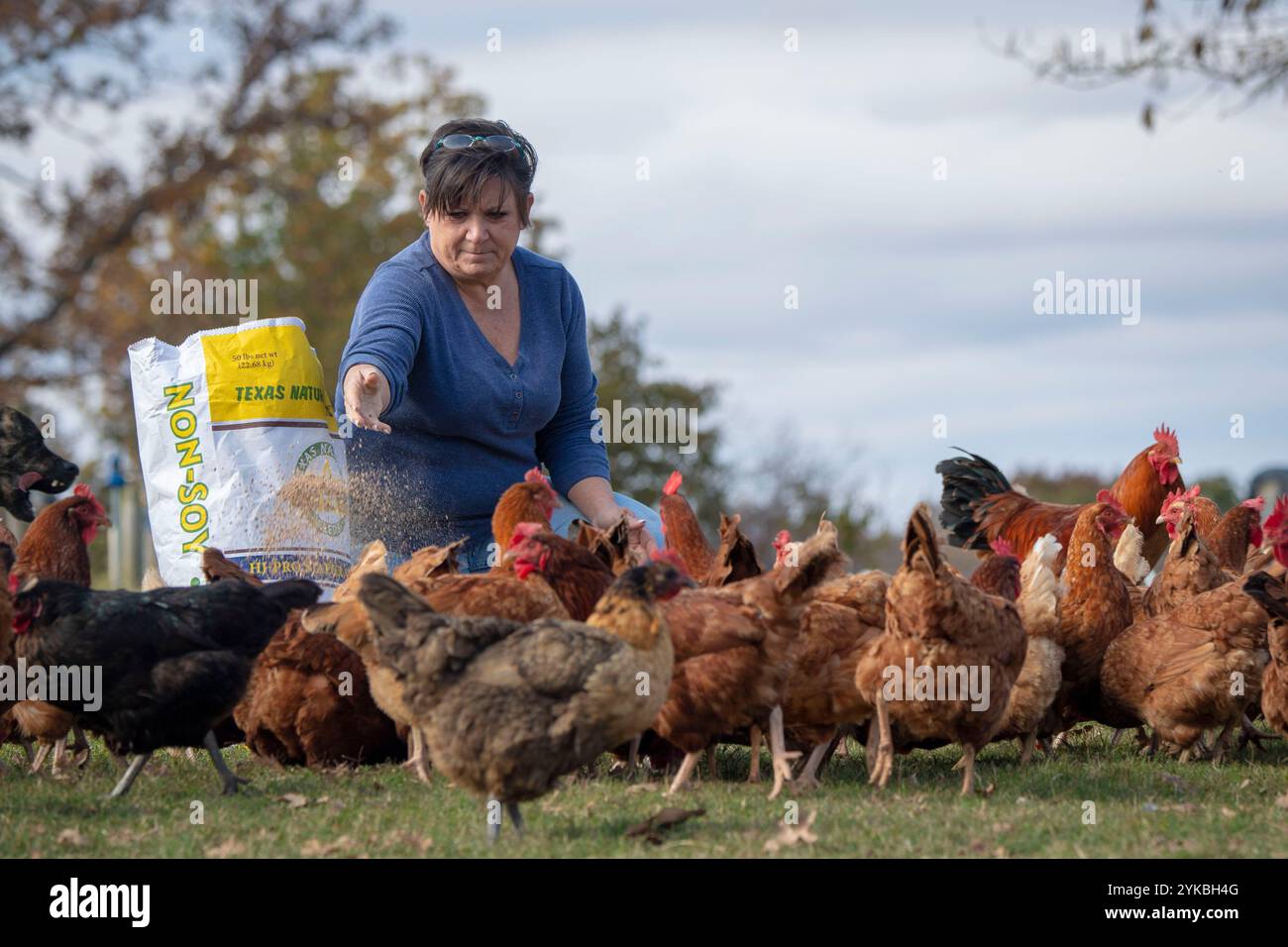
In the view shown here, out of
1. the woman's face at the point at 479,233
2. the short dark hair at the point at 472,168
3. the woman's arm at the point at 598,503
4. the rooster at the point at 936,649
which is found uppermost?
the short dark hair at the point at 472,168

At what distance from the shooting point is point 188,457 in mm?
6984

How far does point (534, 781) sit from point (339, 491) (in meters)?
2.98

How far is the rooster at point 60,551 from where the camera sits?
609cm

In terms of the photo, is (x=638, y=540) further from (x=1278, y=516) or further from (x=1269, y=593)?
(x=1278, y=516)

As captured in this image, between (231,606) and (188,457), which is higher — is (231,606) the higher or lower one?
the lower one

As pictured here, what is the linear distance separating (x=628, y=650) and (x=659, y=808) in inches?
28.0

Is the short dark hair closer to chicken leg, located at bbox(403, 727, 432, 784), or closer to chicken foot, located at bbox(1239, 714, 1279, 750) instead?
chicken leg, located at bbox(403, 727, 432, 784)

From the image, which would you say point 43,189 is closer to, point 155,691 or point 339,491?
point 339,491

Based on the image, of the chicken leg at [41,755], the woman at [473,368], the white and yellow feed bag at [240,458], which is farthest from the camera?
the white and yellow feed bag at [240,458]

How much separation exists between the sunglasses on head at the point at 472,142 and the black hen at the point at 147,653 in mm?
2335

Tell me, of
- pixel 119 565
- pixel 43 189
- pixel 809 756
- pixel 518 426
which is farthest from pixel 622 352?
pixel 809 756

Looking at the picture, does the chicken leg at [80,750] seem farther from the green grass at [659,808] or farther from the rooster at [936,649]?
the rooster at [936,649]

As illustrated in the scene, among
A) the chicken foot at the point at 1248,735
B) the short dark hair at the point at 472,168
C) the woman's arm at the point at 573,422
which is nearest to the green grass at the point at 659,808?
the chicken foot at the point at 1248,735

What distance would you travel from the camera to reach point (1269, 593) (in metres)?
5.89
